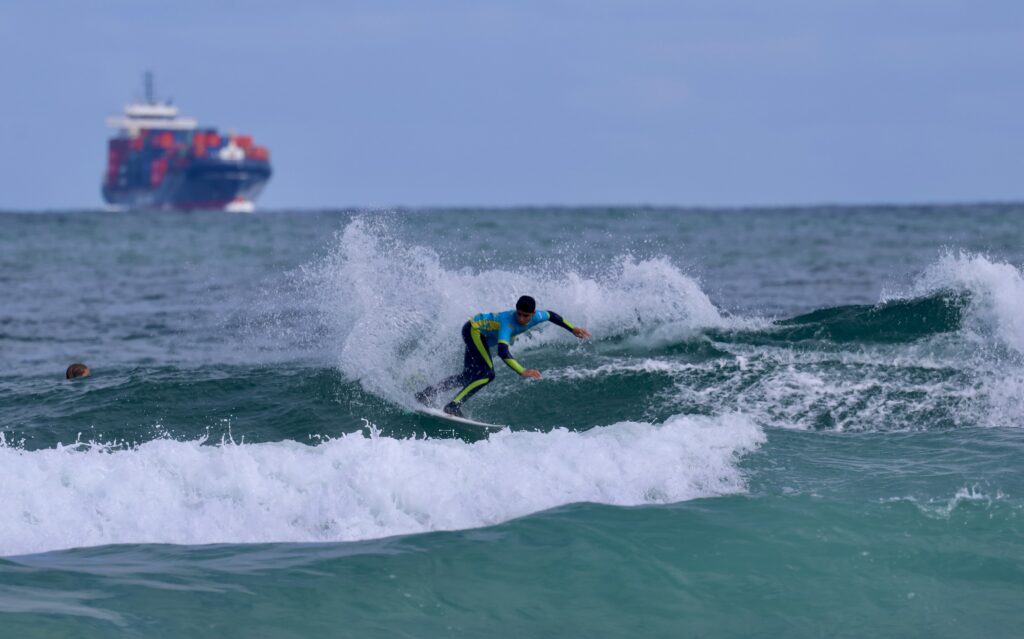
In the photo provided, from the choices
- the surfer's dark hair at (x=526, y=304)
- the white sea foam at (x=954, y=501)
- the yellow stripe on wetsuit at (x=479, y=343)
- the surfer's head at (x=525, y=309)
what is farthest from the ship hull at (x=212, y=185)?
the white sea foam at (x=954, y=501)

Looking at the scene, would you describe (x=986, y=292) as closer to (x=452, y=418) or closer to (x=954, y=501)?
(x=954, y=501)

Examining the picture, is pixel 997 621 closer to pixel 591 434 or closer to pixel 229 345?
pixel 591 434

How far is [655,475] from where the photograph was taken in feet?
36.4

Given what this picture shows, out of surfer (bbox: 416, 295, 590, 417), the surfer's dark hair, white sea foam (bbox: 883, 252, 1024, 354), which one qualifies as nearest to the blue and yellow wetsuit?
surfer (bbox: 416, 295, 590, 417)

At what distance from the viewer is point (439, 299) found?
19.1 m

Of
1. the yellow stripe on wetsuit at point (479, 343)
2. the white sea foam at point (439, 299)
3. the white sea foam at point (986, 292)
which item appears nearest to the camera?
the yellow stripe on wetsuit at point (479, 343)

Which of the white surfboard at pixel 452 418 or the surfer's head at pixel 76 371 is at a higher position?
the white surfboard at pixel 452 418

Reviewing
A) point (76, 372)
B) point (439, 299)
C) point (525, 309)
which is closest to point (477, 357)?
point (525, 309)

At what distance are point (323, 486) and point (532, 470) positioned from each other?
6.46 ft

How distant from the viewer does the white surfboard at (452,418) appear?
13.8m

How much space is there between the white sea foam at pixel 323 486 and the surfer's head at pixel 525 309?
242cm

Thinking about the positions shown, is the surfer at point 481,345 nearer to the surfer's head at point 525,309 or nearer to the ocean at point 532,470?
the surfer's head at point 525,309

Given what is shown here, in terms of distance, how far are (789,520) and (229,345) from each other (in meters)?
14.7

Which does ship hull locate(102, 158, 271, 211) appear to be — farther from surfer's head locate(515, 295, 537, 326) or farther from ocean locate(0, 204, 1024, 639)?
surfer's head locate(515, 295, 537, 326)
